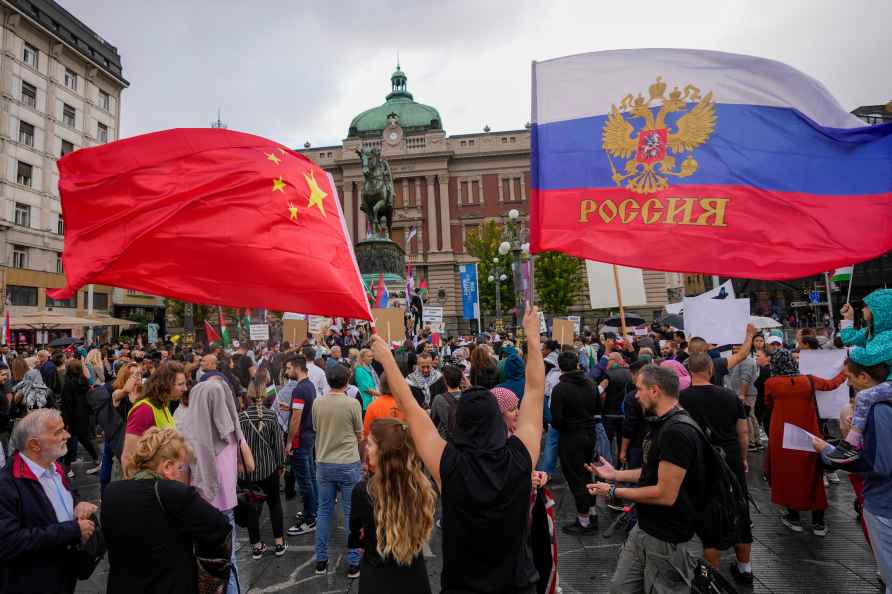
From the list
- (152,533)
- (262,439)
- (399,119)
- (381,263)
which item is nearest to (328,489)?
(262,439)

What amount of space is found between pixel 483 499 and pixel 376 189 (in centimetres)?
2167

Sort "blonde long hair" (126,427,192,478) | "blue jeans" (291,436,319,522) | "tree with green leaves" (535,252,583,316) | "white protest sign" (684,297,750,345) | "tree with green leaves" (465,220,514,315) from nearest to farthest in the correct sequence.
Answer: "blonde long hair" (126,427,192,478)
"blue jeans" (291,436,319,522)
"white protest sign" (684,297,750,345)
"tree with green leaves" (535,252,583,316)
"tree with green leaves" (465,220,514,315)

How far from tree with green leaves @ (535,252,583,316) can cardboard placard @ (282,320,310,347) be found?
2578 centimetres

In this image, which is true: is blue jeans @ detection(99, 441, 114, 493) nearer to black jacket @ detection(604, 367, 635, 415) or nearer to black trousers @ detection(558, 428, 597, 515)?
black trousers @ detection(558, 428, 597, 515)

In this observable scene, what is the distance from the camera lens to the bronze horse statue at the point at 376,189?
2269 centimetres

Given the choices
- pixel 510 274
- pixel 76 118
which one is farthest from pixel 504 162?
pixel 76 118

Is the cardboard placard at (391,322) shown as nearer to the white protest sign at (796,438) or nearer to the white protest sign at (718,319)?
the white protest sign at (718,319)

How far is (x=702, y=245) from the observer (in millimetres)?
3943

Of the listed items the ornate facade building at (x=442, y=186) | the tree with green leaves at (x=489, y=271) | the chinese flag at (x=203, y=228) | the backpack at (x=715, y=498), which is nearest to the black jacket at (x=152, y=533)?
the chinese flag at (x=203, y=228)

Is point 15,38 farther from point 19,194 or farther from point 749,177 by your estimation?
point 749,177

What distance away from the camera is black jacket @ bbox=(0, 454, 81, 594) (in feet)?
7.91

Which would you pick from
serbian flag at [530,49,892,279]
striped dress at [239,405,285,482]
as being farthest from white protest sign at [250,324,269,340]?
serbian flag at [530,49,892,279]

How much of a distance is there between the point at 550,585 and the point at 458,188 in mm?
47602

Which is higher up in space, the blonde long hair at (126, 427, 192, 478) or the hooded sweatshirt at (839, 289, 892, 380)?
the hooded sweatshirt at (839, 289, 892, 380)
